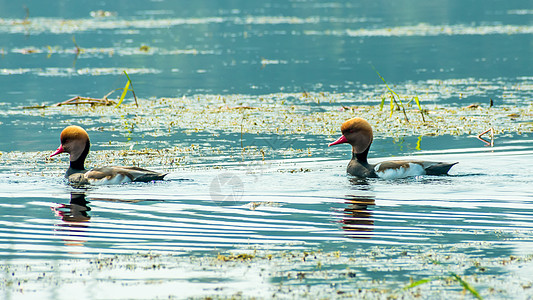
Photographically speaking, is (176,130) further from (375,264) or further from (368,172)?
(375,264)

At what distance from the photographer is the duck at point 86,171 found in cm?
1191

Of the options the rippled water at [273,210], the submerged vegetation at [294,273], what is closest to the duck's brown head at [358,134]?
the rippled water at [273,210]

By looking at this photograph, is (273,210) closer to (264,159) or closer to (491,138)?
(264,159)

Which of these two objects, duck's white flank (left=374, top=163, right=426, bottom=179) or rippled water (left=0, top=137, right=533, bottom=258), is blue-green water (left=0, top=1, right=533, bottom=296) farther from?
duck's white flank (left=374, top=163, right=426, bottom=179)

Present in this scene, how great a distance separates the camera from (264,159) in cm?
1375

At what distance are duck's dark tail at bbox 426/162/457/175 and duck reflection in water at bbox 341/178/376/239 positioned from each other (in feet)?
3.12

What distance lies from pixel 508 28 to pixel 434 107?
2333cm

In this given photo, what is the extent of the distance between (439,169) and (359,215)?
107 inches

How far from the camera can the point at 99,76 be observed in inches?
1049

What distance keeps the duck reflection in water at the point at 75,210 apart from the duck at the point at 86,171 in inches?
22.0

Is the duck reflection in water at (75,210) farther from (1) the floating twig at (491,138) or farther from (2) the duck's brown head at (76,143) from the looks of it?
(1) the floating twig at (491,138)

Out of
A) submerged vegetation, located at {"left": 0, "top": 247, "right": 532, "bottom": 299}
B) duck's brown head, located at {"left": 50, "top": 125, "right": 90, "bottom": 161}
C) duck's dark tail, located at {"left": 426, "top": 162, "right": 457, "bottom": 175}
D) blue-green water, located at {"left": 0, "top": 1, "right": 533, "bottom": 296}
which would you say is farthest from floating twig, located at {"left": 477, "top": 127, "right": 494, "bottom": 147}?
submerged vegetation, located at {"left": 0, "top": 247, "right": 532, "bottom": 299}

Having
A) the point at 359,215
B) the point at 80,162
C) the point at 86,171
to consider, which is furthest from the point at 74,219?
the point at 359,215

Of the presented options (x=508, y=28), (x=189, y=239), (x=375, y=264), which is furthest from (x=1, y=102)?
(x=508, y=28)
